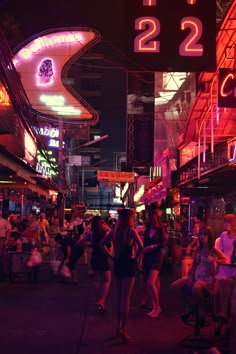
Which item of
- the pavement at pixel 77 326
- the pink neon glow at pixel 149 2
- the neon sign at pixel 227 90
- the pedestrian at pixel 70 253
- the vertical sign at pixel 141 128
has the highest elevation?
the vertical sign at pixel 141 128

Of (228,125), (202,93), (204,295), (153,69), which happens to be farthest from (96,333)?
(202,93)

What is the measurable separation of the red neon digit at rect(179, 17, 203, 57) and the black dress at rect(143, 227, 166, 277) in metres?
2.97

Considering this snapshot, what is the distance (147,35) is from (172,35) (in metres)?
0.41

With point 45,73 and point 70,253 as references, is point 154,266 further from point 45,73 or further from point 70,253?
point 45,73

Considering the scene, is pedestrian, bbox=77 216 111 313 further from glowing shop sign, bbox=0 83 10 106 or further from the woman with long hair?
glowing shop sign, bbox=0 83 10 106

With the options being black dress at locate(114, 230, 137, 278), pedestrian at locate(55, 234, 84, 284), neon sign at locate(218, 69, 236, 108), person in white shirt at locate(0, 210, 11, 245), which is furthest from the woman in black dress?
person in white shirt at locate(0, 210, 11, 245)

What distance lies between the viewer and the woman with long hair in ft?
24.9

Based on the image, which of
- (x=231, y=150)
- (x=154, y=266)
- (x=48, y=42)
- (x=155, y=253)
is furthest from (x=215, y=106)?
(x=48, y=42)

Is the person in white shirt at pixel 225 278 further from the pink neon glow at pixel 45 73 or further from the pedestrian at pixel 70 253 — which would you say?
the pink neon glow at pixel 45 73

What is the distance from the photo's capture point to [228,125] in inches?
551

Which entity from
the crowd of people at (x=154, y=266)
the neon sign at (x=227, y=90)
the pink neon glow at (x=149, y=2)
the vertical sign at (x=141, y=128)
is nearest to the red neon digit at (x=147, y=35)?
the pink neon glow at (x=149, y=2)

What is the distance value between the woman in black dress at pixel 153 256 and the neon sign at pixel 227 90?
247 centimetres

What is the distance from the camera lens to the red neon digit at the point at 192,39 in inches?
364

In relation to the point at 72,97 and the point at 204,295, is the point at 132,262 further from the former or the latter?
the point at 72,97
